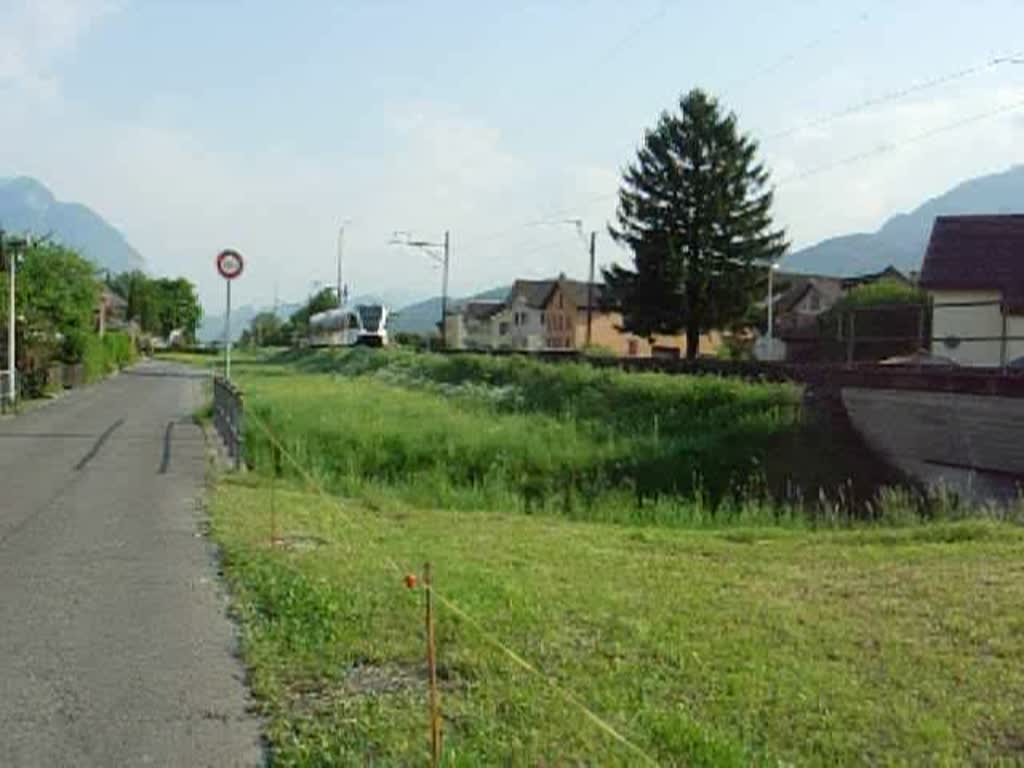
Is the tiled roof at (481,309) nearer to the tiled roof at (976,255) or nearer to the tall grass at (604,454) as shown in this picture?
the tiled roof at (976,255)

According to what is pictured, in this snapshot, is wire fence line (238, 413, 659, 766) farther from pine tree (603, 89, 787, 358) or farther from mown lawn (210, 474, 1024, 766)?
pine tree (603, 89, 787, 358)

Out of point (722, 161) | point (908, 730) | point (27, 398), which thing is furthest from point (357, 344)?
point (908, 730)

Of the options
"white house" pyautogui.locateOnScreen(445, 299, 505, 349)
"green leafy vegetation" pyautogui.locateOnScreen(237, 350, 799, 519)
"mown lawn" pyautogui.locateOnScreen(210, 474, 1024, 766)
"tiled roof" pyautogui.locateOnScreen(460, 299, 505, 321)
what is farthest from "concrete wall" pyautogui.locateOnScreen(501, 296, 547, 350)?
"mown lawn" pyautogui.locateOnScreen(210, 474, 1024, 766)

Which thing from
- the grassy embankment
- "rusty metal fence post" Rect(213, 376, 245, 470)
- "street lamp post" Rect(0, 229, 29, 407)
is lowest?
the grassy embankment

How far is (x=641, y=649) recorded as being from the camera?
6.98 meters

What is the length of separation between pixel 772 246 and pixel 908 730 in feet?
185

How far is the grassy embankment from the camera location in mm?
5398

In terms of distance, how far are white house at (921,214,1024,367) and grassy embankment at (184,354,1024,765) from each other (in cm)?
2649

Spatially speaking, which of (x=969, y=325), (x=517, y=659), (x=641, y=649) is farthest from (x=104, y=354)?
(x=517, y=659)

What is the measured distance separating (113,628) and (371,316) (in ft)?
236

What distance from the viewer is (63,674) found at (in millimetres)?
6559

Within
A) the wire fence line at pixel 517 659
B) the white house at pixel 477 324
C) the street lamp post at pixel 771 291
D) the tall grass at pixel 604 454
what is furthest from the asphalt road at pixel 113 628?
the white house at pixel 477 324

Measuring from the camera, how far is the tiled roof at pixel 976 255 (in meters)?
44.1

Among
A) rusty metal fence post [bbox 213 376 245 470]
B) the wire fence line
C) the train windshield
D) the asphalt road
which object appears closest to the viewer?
the wire fence line
